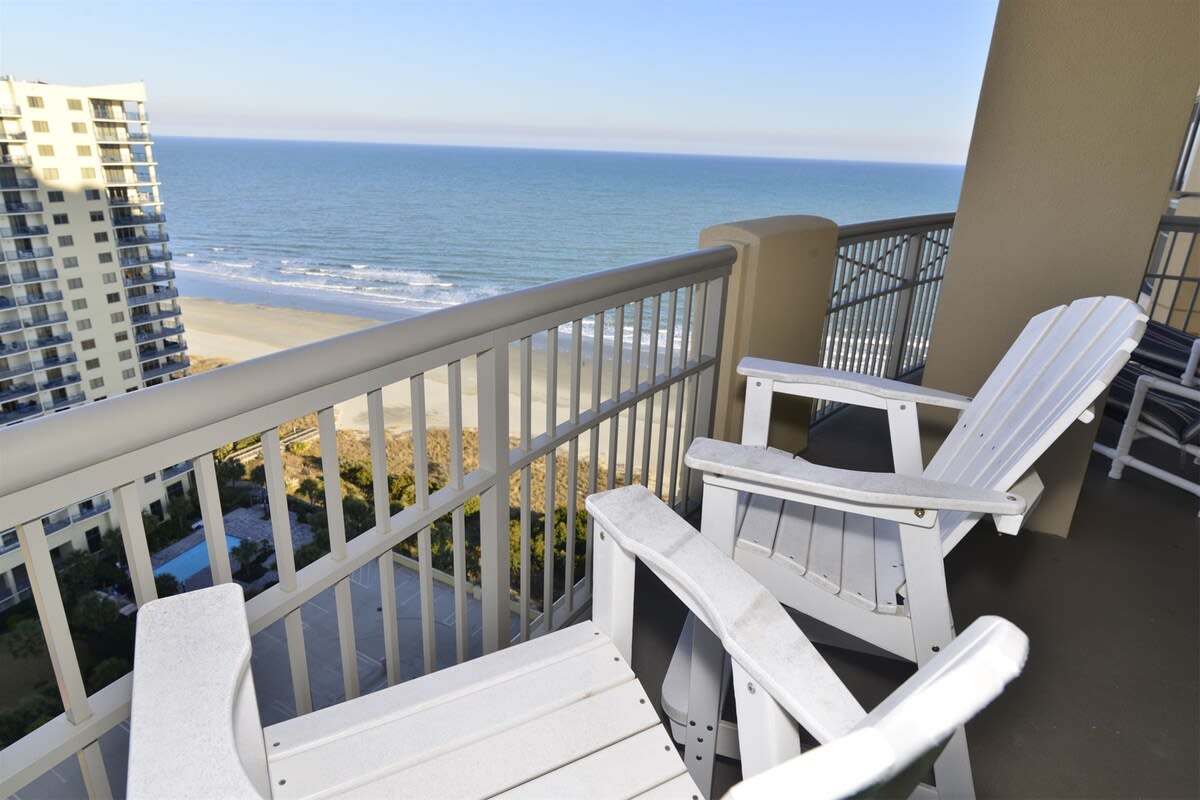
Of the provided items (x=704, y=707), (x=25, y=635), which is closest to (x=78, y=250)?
(x=25, y=635)

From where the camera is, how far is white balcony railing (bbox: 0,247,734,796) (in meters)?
0.78

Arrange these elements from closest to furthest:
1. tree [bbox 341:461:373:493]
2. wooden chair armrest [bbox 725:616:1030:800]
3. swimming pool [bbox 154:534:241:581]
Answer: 1. wooden chair armrest [bbox 725:616:1030:800]
2. swimming pool [bbox 154:534:241:581]
3. tree [bbox 341:461:373:493]

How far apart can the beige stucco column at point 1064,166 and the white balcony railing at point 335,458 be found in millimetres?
1178

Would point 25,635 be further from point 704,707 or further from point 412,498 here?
point 412,498

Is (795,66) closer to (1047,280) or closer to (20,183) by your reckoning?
(20,183)

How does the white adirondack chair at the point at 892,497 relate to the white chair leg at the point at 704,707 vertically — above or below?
above

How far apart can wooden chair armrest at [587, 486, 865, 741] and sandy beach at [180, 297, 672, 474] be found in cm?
1233

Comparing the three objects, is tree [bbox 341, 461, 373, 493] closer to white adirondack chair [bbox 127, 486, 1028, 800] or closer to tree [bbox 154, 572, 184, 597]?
tree [bbox 154, 572, 184, 597]

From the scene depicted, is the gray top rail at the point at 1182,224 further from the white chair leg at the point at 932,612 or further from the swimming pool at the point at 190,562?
the swimming pool at the point at 190,562

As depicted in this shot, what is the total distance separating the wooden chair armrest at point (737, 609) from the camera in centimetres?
73

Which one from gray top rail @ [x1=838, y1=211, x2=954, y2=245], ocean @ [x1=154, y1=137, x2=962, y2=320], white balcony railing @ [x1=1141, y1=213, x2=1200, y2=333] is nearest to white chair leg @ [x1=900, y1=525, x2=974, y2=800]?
gray top rail @ [x1=838, y1=211, x2=954, y2=245]

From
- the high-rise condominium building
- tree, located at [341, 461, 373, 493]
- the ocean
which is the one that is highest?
the high-rise condominium building

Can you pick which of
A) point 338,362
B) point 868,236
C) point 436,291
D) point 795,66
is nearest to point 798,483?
point 338,362

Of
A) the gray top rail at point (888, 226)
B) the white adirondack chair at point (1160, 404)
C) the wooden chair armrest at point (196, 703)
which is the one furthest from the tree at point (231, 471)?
the white adirondack chair at point (1160, 404)
